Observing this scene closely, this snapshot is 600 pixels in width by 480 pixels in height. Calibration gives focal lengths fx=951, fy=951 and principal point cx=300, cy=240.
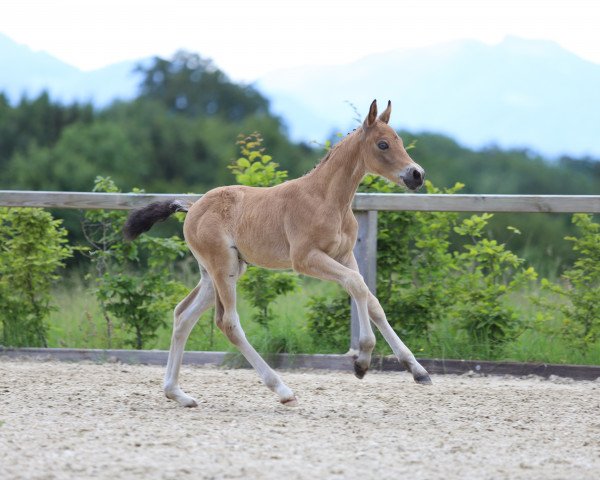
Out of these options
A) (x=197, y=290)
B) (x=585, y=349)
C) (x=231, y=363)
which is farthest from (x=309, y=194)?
(x=585, y=349)

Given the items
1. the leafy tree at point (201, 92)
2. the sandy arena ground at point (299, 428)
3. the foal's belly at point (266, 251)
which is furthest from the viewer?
the leafy tree at point (201, 92)

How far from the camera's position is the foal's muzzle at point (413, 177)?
605cm

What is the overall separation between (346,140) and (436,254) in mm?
2511

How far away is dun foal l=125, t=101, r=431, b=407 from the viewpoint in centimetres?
614

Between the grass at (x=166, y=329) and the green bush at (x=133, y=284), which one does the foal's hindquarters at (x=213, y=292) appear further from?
the green bush at (x=133, y=284)

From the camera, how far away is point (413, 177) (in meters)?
6.09

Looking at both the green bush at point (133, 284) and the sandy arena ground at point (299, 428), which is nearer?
the sandy arena ground at point (299, 428)

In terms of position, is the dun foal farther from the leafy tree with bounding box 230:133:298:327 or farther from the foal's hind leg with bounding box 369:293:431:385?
the leafy tree with bounding box 230:133:298:327

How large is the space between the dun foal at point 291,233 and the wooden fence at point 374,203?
1.70 metres

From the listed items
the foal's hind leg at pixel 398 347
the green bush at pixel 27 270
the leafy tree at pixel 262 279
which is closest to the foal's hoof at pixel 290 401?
the foal's hind leg at pixel 398 347

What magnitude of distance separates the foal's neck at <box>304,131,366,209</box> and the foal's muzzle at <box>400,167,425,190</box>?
0.40 metres

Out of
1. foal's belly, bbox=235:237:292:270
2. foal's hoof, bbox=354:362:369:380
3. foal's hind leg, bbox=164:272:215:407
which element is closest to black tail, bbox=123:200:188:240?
foal's hind leg, bbox=164:272:215:407

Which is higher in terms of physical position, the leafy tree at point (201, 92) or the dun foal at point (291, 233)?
the leafy tree at point (201, 92)

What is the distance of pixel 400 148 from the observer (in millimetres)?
6262
